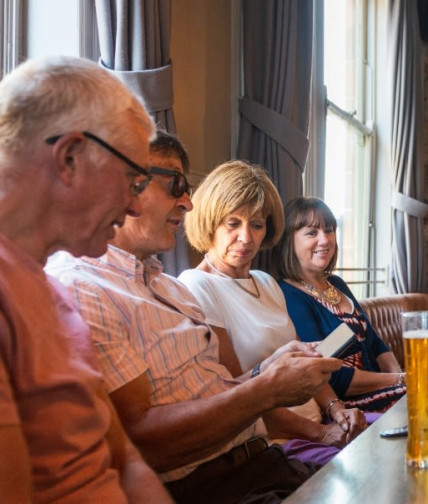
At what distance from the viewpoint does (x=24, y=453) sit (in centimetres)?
86

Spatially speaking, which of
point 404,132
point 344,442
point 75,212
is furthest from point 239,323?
point 404,132

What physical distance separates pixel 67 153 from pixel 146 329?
2.01 feet

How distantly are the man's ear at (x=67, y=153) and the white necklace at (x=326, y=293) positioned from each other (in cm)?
206

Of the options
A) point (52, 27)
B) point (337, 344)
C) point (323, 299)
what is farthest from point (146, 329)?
point (323, 299)

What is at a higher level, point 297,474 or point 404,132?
point 404,132

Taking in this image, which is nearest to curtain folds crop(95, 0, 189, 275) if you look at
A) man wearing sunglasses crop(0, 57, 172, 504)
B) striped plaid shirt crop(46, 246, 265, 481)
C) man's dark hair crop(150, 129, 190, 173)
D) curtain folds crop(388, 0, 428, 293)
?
man's dark hair crop(150, 129, 190, 173)

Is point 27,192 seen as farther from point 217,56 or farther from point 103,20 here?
point 217,56

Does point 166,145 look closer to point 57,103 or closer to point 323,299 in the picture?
point 57,103

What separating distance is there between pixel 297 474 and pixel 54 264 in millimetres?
736

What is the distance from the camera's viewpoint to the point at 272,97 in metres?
3.41

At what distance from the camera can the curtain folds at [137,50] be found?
90.3 inches

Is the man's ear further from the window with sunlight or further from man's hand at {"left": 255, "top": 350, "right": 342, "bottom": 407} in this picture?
the window with sunlight

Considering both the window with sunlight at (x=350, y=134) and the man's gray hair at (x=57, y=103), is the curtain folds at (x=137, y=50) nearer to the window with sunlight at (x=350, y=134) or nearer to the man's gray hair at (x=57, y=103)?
the man's gray hair at (x=57, y=103)

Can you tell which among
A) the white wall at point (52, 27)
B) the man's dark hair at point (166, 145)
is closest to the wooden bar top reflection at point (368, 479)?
the man's dark hair at point (166, 145)
